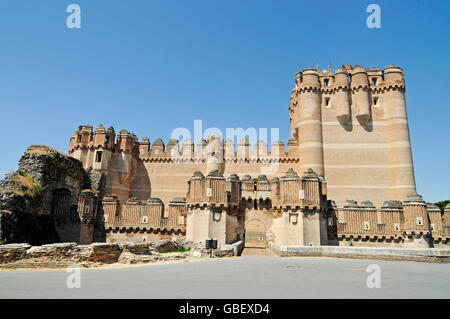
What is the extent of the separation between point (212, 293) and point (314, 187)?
15.9m

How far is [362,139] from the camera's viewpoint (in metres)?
32.3

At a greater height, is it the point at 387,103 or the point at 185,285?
the point at 387,103

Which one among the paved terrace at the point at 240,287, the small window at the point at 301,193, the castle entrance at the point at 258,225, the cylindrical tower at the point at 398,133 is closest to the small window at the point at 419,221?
the cylindrical tower at the point at 398,133

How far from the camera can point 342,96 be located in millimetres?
32625

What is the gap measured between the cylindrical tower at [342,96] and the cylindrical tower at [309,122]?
1861mm

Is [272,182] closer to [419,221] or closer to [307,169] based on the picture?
[307,169]

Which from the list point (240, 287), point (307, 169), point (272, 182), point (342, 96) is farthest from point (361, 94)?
point (240, 287)

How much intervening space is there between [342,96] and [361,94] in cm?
196

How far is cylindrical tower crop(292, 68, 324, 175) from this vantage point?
102 ft

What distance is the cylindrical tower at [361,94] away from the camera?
32.1 meters

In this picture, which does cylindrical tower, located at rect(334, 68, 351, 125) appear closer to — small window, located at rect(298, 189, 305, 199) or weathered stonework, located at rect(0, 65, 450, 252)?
weathered stonework, located at rect(0, 65, 450, 252)

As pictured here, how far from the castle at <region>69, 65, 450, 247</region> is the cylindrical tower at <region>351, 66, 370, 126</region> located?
4.1 inches
